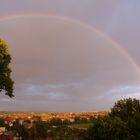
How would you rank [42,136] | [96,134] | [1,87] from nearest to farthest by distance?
[96,134], [1,87], [42,136]

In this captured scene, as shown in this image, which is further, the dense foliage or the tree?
the tree

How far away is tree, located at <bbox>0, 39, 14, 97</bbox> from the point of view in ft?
129

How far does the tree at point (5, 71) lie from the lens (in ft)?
129

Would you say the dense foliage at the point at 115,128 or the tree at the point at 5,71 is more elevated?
the tree at the point at 5,71

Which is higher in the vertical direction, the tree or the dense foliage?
the tree

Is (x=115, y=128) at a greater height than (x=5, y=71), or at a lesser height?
lesser

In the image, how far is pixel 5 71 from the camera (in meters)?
39.9

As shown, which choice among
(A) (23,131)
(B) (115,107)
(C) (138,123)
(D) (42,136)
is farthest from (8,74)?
(D) (42,136)

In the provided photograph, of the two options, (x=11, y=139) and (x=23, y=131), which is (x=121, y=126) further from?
(x=23, y=131)

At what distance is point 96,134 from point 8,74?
1227cm

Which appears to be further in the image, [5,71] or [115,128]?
[5,71]

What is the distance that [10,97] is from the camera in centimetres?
3969

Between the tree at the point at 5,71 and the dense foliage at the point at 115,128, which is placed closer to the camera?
the dense foliage at the point at 115,128

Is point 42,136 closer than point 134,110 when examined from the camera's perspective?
No
